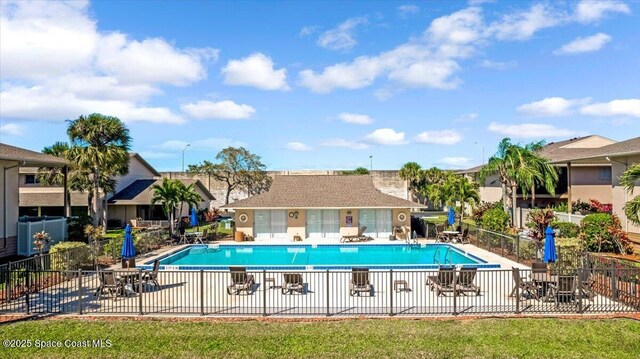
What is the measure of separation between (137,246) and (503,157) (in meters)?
24.5

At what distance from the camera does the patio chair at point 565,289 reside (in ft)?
38.7

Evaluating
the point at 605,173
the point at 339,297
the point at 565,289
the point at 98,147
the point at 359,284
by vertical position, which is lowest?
the point at 339,297

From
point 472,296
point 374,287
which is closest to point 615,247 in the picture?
point 472,296

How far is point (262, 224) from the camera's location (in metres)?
29.2

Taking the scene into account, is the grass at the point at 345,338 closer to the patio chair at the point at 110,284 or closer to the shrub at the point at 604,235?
the patio chair at the point at 110,284

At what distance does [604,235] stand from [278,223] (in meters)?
18.5

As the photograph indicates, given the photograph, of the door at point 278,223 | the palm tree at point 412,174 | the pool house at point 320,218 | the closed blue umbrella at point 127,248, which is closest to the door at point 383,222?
the pool house at point 320,218

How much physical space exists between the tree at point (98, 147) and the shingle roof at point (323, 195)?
380 inches

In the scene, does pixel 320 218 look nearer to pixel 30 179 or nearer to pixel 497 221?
pixel 497 221

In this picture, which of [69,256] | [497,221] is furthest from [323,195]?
[69,256]

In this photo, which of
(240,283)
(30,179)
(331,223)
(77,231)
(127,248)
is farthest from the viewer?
(30,179)

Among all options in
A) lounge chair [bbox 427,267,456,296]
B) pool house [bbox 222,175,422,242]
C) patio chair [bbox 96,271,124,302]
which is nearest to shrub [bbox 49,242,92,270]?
patio chair [bbox 96,271,124,302]

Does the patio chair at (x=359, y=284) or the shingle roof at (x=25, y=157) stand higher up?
the shingle roof at (x=25, y=157)

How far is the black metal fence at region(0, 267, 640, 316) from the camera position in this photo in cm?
1148
